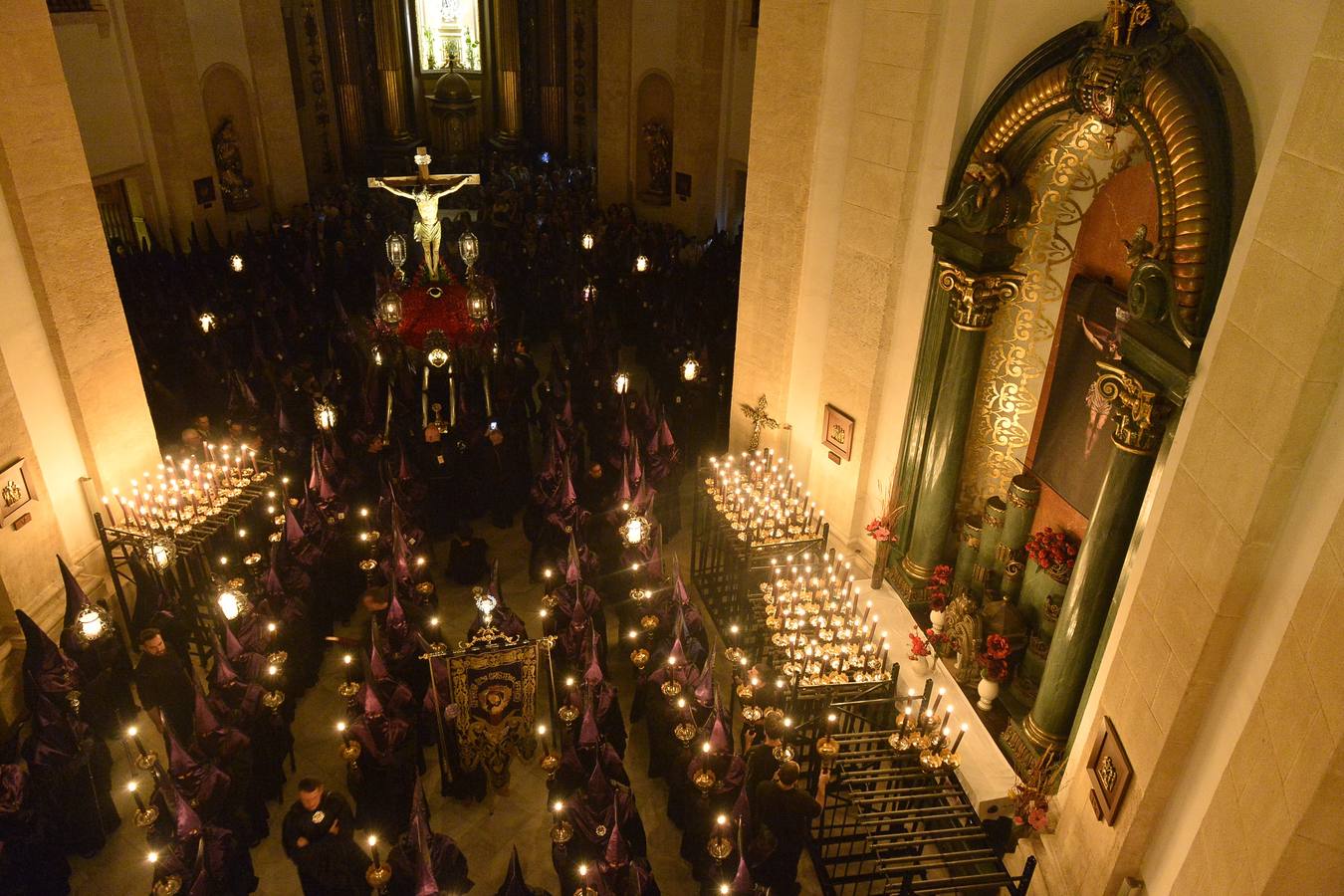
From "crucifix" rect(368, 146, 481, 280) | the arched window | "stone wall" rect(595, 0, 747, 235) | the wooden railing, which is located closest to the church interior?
"crucifix" rect(368, 146, 481, 280)

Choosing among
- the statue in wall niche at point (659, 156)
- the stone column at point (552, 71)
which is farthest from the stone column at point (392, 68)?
the statue in wall niche at point (659, 156)

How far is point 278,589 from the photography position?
8.23 meters

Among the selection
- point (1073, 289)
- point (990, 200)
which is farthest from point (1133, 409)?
point (990, 200)

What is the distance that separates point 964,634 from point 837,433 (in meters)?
2.43

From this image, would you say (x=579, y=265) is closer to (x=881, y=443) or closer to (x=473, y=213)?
(x=473, y=213)

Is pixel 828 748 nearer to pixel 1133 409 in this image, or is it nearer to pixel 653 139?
pixel 1133 409

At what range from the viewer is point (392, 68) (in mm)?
27094

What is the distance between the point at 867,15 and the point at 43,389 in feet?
26.6

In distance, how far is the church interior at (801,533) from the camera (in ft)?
16.1

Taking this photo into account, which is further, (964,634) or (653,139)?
(653,139)

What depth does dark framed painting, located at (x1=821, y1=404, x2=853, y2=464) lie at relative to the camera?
9.50 meters

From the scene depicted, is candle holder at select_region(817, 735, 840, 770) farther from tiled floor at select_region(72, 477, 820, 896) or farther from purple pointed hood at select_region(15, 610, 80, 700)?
purple pointed hood at select_region(15, 610, 80, 700)

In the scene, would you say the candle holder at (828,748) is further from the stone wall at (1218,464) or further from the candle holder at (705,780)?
the stone wall at (1218,464)

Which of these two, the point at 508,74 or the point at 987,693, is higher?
the point at 508,74
